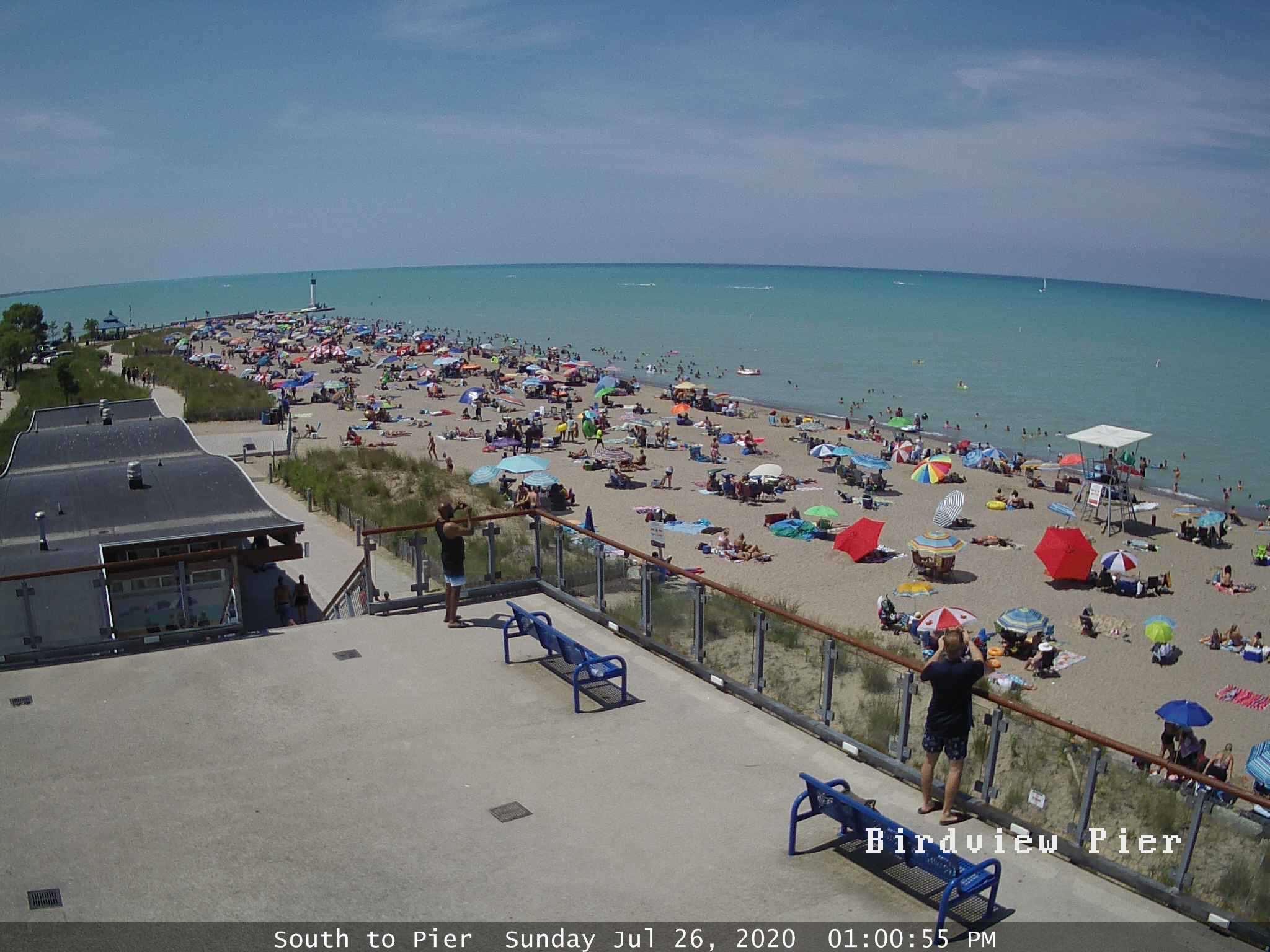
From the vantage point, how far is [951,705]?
598 cm

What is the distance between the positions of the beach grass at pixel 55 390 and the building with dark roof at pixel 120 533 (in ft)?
20.1

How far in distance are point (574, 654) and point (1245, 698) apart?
1434cm

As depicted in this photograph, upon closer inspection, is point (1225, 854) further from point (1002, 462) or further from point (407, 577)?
point (1002, 462)

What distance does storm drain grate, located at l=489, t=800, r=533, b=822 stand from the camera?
244 inches

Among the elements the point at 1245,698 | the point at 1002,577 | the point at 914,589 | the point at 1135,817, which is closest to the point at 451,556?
the point at 1135,817

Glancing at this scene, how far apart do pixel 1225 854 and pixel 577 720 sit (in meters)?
4.38

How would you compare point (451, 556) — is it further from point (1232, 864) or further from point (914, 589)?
point (914, 589)

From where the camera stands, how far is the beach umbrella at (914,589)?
70.1 feet

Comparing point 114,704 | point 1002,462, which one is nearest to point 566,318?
point 1002,462

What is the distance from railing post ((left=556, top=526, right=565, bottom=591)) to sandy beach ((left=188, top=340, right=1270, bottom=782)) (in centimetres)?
998

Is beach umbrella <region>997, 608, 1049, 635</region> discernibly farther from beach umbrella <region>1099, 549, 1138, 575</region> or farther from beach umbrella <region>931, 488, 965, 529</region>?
beach umbrella <region>931, 488, 965, 529</region>

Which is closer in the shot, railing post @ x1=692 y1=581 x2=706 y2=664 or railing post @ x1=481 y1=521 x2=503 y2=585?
railing post @ x1=692 y1=581 x2=706 y2=664

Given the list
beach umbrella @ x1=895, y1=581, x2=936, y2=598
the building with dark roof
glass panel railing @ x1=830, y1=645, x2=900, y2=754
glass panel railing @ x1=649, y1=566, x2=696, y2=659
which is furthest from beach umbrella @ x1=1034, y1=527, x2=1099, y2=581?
glass panel railing @ x1=830, y1=645, x2=900, y2=754

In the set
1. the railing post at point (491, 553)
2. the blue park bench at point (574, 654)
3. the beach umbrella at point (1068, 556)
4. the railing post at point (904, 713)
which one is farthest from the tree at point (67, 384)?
the railing post at point (904, 713)
